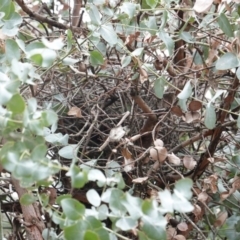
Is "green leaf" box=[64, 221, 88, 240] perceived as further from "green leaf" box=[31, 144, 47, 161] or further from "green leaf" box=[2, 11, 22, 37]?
"green leaf" box=[2, 11, 22, 37]

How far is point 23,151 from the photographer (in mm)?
495

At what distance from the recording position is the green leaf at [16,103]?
0.47 metres

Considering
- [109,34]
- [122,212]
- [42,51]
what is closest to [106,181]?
[122,212]

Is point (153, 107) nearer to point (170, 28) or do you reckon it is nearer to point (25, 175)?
point (170, 28)

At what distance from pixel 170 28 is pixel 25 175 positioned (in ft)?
1.50

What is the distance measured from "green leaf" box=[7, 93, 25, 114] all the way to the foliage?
0.30 ft

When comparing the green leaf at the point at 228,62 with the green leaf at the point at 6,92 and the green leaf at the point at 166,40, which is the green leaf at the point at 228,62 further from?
the green leaf at the point at 6,92

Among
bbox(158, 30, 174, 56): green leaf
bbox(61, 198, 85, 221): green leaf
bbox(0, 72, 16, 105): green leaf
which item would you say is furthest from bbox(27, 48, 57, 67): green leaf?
bbox(158, 30, 174, 56): green leaf

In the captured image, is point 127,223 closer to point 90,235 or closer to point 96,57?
point 90,235

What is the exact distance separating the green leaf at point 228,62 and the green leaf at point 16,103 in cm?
32

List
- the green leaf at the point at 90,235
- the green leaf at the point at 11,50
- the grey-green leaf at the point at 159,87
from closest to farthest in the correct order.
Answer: the green leaf at the point at 90,235, the green leaf at the point at 11,50, the grey-green leaf at the point at 159,87

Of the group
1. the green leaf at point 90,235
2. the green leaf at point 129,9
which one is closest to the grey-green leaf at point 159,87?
the green leaf at point 129,9

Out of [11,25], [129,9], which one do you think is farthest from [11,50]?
[129,9]

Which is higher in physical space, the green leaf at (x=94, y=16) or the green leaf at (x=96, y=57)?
the green leaf at (x=94, y=16)
